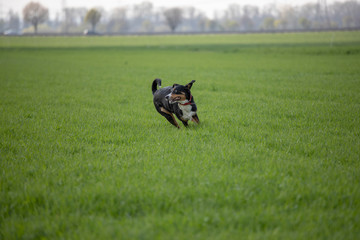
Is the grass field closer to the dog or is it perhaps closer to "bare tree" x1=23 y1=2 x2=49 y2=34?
the dog

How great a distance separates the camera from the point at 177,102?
21.1ft

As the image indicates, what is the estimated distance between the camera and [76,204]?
11.7 ft

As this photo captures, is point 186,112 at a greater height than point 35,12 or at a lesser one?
lesser

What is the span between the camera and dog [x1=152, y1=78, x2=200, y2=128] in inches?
249

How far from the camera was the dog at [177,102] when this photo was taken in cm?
632

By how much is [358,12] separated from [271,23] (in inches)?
2170

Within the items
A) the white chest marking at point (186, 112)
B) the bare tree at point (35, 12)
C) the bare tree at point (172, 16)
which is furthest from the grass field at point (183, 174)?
the bare tree at point (35, 12)

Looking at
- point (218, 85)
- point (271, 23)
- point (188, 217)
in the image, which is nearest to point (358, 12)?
point (271, 23)

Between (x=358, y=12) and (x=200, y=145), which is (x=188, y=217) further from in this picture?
(x=358, y=12)

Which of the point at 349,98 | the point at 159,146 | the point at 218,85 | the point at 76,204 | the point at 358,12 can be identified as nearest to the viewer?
the point at 76,204

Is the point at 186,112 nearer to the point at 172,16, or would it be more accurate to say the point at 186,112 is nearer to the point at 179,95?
the point at 179,95

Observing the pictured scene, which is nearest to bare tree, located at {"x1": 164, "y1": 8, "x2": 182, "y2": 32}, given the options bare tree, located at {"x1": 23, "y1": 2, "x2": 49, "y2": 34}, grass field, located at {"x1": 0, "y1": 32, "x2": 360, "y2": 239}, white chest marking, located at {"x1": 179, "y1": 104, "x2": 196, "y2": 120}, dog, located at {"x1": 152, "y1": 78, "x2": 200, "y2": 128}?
bare tree, located at {"x1": 23, "y1": 2, "x2": 49, "y2": 34}

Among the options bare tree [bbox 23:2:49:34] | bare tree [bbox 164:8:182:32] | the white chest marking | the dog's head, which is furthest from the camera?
bare tree [bbox 164:8:182:32]

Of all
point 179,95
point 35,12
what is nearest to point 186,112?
point 179,95
